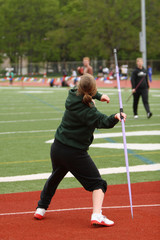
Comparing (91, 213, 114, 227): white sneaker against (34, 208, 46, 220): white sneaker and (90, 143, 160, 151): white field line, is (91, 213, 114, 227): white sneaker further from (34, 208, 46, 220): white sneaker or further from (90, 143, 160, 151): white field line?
(90, 143, 160, 151): white field line

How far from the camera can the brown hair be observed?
16.6ft

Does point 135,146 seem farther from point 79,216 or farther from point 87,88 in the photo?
point 87,88

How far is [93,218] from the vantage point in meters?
5.22

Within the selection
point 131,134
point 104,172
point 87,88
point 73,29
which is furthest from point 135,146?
point 73,29

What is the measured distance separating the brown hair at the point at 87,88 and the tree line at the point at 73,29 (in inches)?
2610

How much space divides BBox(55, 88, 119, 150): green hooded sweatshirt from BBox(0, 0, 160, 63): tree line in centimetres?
6628

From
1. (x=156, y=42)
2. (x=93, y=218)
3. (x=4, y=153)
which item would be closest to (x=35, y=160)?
(x=4, y=153)

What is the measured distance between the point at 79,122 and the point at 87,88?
0.36m

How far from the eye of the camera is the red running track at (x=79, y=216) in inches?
199

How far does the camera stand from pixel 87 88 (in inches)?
201

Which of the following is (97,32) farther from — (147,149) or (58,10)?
(147,149)

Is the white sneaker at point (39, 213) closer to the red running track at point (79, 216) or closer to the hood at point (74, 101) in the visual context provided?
the red running track at point (79, 216)

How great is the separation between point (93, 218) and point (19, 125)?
10.2m

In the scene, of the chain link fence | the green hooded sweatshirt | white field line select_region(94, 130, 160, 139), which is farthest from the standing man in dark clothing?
the chain link fence
